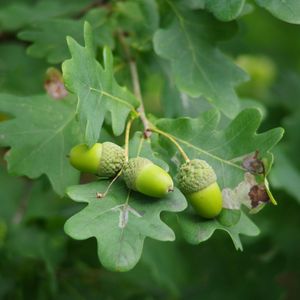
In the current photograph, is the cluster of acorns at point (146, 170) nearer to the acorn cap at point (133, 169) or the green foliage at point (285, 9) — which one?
the acorn cap at point (133, 169)

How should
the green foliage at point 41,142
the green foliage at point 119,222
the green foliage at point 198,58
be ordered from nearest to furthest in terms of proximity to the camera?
the green foliage at point 119,222 < the green foliage at point 41,142 < the green foliage at point 198,58

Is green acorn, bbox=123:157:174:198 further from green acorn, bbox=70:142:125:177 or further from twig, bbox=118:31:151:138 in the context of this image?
twig, bbox=118:31:151:138

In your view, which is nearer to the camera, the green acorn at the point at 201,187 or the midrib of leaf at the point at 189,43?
the green acorn at the point at 201,187

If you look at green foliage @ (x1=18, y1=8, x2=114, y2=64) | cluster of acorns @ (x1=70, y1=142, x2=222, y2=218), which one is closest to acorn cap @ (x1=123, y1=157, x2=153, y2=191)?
cluster of acorns @ (x1=70, y1=142, x2=222, y2=218)

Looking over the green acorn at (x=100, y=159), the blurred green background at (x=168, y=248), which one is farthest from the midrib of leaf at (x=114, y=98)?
the blurred green background at (x=168, y=248)

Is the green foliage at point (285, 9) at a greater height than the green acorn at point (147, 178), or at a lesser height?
greater

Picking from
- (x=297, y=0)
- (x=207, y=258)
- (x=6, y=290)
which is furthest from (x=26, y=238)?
(x=297, y=0)

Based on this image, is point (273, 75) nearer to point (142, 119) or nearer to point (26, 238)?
point (26, 238)

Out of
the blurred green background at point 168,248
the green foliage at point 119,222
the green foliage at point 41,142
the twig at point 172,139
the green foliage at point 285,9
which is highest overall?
the green foliage at point 285,9
